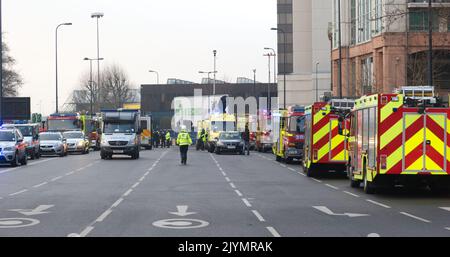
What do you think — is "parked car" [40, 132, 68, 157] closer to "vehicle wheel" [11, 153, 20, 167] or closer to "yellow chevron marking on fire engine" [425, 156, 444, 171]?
"vehicle wheel" [11, 153, 20, 167]

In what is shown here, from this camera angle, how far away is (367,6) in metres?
62.4

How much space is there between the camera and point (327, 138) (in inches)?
1134

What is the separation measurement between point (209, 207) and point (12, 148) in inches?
843

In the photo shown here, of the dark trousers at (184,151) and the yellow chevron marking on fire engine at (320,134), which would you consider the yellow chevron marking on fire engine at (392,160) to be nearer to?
the yellow chevron marking on fire engine at (320,134)

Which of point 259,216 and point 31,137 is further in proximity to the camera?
point 31,137

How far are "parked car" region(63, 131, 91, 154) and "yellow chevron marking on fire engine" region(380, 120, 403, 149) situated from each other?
3720cm

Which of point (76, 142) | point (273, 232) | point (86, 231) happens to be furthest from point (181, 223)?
point (76, 142)

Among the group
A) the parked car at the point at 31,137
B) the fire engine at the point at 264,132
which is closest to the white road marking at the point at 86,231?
the parked car at the point at 31,137

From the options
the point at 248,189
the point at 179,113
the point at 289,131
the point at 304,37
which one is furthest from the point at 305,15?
the point at 248,189

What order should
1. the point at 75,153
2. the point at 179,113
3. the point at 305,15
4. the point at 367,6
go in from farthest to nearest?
the point at 305,15, the point at 179,113, the point at 367,6, the point at 75,153

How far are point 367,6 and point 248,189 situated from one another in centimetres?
4187

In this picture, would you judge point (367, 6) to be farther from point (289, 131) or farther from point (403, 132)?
point (403, 132)

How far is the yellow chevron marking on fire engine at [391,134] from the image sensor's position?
20406 millimetres

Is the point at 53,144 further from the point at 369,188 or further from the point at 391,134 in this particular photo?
the point at 391,134
